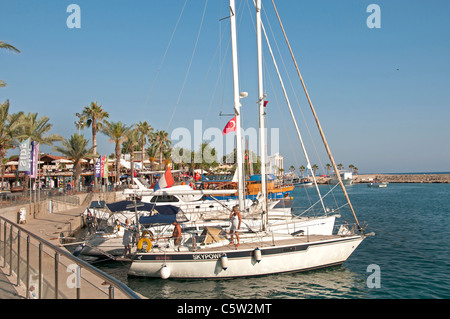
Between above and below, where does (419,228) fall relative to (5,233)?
below

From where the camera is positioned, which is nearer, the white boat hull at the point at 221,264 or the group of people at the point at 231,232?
the white boat hull at the point at 221,264

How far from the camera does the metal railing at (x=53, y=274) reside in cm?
459

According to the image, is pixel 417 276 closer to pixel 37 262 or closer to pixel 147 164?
pixel 37 262

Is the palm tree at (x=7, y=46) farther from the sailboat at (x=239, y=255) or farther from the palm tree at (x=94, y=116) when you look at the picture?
the palm tree at (x=94, y=116)

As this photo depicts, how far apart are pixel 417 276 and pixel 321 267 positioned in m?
4.57

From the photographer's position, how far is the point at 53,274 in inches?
225

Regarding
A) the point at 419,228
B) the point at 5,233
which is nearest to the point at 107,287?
the point at 5,233

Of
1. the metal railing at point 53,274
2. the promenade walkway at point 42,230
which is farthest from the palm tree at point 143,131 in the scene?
the metal railing at point 53,274

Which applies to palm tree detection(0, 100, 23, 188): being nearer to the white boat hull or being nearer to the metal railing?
the white boat hull

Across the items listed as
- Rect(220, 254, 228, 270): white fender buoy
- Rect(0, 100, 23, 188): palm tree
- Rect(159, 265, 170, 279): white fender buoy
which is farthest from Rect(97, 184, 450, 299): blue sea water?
Rect(0, 100, 23, 188): palm tree

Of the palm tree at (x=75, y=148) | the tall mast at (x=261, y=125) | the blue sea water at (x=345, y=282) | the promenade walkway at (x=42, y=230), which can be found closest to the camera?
the promenade walkway at (x=42, y=230)

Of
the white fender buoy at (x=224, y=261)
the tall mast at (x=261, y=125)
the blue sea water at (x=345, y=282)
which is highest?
the tall mast at (x=261, y=125)

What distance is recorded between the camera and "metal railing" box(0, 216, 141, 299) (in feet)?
15.1
